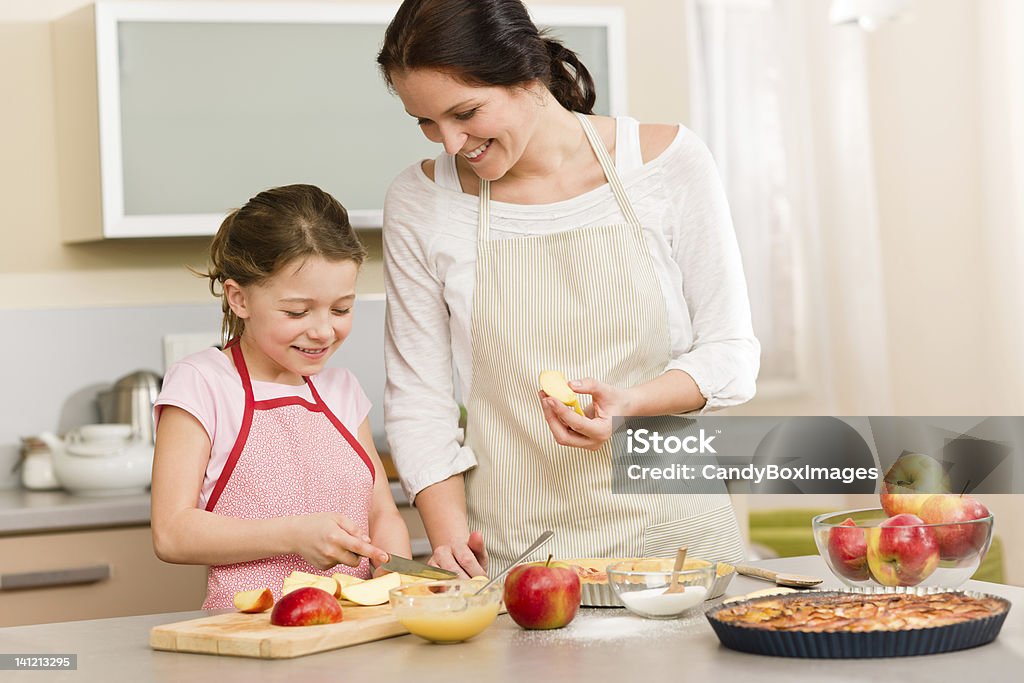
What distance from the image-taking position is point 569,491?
1718 mm

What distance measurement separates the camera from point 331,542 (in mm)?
1448

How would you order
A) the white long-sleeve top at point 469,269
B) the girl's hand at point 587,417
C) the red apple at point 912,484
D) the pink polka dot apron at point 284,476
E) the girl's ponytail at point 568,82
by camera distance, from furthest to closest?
the girl's ponytail at point 568,82 < the white long-sleeve top at point 469,269 < the pink polka dot apron at point 284,476 < the girl's hand at point 587,417 < the red apple at point 912,484

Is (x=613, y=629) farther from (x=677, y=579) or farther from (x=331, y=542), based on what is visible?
(x=331, y=542)

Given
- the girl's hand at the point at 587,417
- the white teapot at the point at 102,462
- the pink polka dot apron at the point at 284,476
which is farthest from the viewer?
the white teapot at the point at 102,462

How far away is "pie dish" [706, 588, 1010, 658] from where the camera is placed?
114 cm

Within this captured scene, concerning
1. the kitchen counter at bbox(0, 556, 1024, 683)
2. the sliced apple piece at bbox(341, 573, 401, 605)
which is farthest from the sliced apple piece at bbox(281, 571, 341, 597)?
the kitchen counter at bbox(0, 556, 1024, 683)

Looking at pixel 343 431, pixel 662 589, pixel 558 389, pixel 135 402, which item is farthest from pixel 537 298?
pixel 135 402

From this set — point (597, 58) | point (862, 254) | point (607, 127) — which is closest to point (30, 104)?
point (597, 58)

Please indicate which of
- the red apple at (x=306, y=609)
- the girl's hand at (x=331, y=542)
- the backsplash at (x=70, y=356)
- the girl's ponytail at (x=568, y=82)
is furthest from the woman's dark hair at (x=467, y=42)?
the backsplash at (x=70, y=356)

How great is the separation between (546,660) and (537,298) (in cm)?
67

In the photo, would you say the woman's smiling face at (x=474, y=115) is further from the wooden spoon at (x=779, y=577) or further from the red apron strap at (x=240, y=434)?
the wooden spoon at (x=779, y=577)

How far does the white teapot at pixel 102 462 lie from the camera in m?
2.60

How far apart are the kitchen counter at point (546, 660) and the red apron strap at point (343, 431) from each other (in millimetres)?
471

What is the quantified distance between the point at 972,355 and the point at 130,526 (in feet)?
10.4
